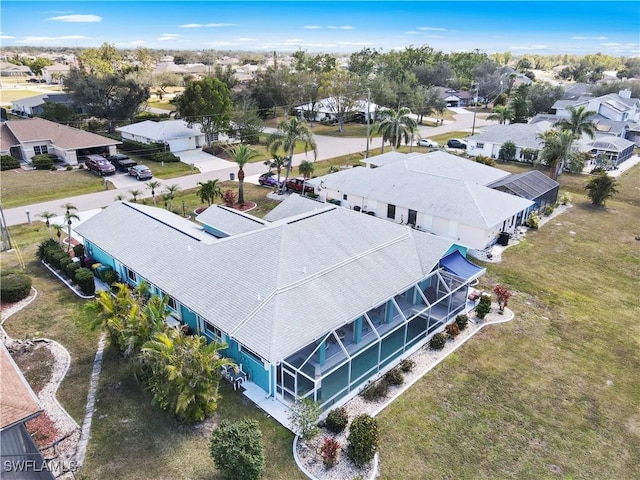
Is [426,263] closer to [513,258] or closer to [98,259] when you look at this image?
[513,258]

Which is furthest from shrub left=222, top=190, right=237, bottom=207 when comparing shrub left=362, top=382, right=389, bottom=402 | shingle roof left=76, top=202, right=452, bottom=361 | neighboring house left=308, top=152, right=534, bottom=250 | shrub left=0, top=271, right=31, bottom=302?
shrub left=362, top=382, right=389, bottom=402

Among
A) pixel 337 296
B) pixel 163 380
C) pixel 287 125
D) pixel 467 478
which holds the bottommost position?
pixel 467 478

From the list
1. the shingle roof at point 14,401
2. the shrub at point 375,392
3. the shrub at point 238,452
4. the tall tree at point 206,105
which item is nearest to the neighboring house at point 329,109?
the tall tree at point 206,105

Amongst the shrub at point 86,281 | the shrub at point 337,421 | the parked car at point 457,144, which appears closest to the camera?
the shrub at point 337,421

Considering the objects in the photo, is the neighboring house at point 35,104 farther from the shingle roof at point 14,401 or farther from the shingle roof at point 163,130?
the shingle roof at point 14,401

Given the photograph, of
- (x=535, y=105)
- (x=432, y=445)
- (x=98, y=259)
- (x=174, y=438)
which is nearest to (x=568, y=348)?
(x=432, y=445)

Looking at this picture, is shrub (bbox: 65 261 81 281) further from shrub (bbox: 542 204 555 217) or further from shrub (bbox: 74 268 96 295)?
shrub (bbox: 542 204 555 217)

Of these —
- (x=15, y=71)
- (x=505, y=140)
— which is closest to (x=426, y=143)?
(x=505, y=140)
